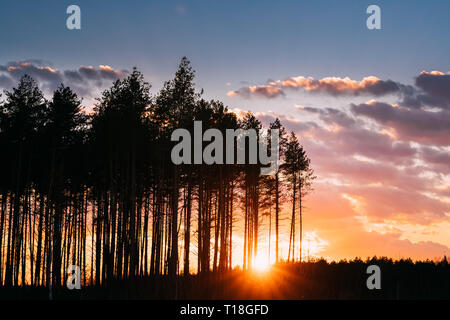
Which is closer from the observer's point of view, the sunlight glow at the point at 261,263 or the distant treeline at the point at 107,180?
the distant treeline at the point at 107,180

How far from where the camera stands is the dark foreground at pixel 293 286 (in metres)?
26.5

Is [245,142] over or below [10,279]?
over

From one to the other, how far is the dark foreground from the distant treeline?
1209 millimetres

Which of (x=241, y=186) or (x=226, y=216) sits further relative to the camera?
(x=241, y=186)

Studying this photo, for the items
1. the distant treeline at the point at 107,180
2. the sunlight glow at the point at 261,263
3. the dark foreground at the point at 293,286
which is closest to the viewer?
the dark foreground at the point at 293,286

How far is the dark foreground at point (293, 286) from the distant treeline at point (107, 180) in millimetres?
1209

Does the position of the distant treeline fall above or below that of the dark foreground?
above

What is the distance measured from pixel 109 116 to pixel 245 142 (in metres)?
12.9

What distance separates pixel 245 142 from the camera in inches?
1550

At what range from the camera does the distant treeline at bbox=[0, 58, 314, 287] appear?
103ft

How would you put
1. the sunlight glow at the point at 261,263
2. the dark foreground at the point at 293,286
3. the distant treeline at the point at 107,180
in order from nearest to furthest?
the dark foreground at the point at 293,286 < the distant treeline at the point at 107,180 < the sunlight glow at the point at 261,263
